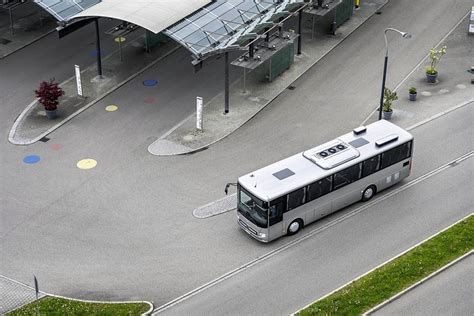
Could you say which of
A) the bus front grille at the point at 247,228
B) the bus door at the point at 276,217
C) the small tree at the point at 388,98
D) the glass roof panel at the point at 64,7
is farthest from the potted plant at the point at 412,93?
the glass roof panel at the point at 64,7

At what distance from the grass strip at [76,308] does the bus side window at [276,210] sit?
6.89 metres

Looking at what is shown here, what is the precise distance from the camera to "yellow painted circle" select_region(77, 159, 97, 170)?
4043cm

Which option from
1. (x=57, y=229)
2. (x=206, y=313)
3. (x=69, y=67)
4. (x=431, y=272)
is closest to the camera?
A: (x=206, y=313)

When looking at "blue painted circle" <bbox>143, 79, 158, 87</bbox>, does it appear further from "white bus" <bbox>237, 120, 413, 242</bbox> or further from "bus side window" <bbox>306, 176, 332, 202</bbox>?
"bus side window" <bbox>306, 176, 332, 202</bbox>

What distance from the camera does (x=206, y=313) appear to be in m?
30.6

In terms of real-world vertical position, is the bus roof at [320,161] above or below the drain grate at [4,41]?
above

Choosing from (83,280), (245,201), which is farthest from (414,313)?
(83,280)

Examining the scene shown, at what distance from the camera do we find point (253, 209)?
34031 mm

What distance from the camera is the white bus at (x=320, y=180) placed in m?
33.9

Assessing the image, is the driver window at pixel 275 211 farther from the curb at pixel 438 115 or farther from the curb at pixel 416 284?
the curb at pixel 438 115

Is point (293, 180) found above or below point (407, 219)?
above

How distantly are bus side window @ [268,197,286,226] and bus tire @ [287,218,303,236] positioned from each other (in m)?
1.05

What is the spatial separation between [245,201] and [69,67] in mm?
21350

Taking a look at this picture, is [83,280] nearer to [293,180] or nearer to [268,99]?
[293,180]
